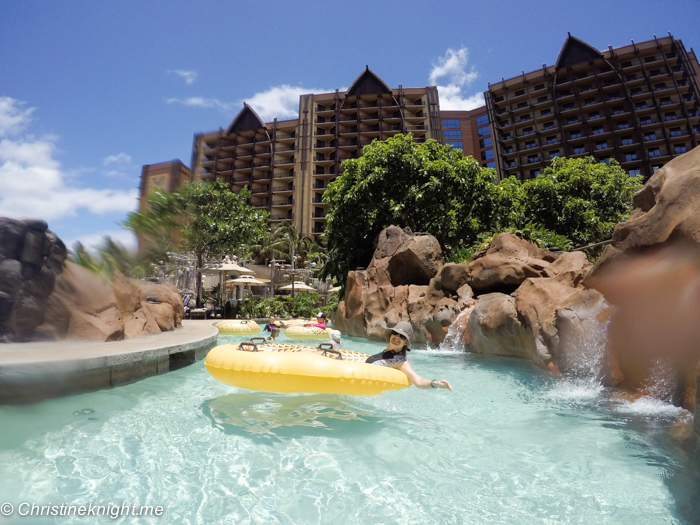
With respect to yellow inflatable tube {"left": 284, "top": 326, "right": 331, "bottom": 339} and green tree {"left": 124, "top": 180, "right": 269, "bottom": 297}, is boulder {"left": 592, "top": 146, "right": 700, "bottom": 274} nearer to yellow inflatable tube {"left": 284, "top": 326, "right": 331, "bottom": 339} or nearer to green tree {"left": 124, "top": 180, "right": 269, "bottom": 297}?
yellow inflatable tube {"left": 284, "top": 326, "right": 331, "bottom": 339}

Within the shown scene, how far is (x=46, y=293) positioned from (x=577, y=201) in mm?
22824

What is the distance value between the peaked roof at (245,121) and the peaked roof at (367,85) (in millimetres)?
14151

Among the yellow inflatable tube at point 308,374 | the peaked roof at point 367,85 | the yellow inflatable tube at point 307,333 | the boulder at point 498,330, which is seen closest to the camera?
the yellow inflatable tube at point 308,374

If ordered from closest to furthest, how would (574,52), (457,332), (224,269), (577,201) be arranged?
(457,332) < (577,201) < (224,269) < (574,52)

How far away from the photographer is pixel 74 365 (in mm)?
5102

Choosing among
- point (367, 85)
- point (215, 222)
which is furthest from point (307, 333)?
point (367, 85)

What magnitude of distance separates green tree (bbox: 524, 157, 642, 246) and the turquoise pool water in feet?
59.5

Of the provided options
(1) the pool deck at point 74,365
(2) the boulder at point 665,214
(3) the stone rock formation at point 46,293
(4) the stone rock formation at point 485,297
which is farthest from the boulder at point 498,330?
(3) the stone rock formation at point 46,293

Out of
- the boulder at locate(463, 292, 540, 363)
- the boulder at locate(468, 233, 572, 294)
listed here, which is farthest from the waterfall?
the boulder at locate(468, 233, 572, 294)

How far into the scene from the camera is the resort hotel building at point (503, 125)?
147 feet

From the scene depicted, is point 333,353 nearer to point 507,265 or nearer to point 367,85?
point 507,265

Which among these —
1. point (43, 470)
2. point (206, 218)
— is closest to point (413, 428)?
point (43, 470)

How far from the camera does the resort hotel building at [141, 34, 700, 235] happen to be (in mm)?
44812

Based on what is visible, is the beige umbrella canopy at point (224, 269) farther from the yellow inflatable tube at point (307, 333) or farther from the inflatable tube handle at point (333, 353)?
the inflatable tube handle at point (333, 353)
